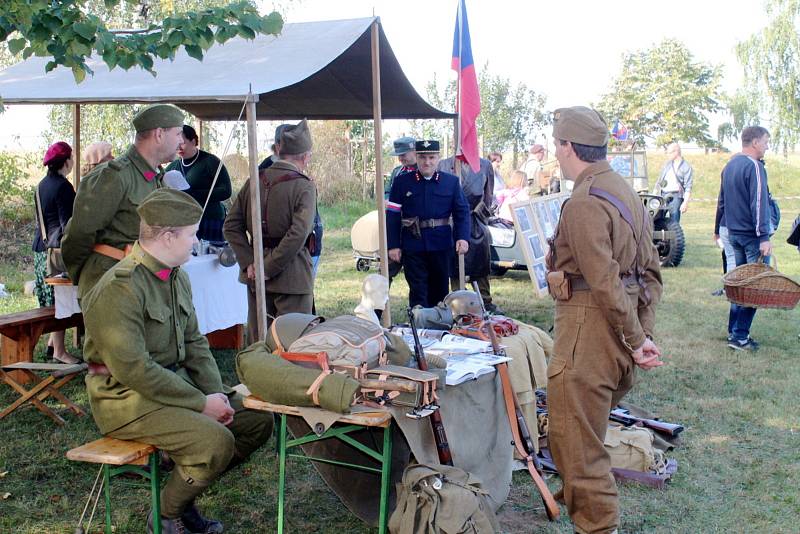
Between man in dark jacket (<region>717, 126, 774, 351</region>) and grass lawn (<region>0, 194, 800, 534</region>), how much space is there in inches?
9.8

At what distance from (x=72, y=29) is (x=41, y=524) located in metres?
2.32

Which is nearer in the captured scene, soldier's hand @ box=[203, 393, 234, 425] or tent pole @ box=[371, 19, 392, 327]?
soldier's hand @ box=[203, 393, 234, 425]

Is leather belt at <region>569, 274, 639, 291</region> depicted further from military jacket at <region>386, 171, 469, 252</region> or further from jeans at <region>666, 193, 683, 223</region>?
jeans at <region>666, 193, 683, 223</region>

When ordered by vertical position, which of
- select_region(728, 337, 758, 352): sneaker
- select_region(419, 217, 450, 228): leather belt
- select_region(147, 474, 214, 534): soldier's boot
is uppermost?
select_region(419, 217, 450, 228): leather belt

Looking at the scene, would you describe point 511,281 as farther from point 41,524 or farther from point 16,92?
point 41,524

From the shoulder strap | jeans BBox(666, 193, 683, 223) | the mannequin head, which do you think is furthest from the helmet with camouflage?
jeans BBox(666, 193, 683, 223)

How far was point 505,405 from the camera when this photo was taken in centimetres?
400

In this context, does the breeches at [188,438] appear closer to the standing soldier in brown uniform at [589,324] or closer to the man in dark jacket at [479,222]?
the standing soldier in brown uniform at [589,324]

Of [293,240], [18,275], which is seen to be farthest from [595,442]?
[18,275]

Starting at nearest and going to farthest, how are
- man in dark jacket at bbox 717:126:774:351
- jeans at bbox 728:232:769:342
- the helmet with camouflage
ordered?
the helmet with camouflage
man in dark jacket at bbox 717:126:774:351
jeans at bbox 728:232:769:342

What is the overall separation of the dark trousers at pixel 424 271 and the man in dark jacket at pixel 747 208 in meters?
2.68

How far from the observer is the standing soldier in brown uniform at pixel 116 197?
167 inches

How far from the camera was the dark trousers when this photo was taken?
6664 millimetres

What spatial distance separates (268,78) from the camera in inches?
198
